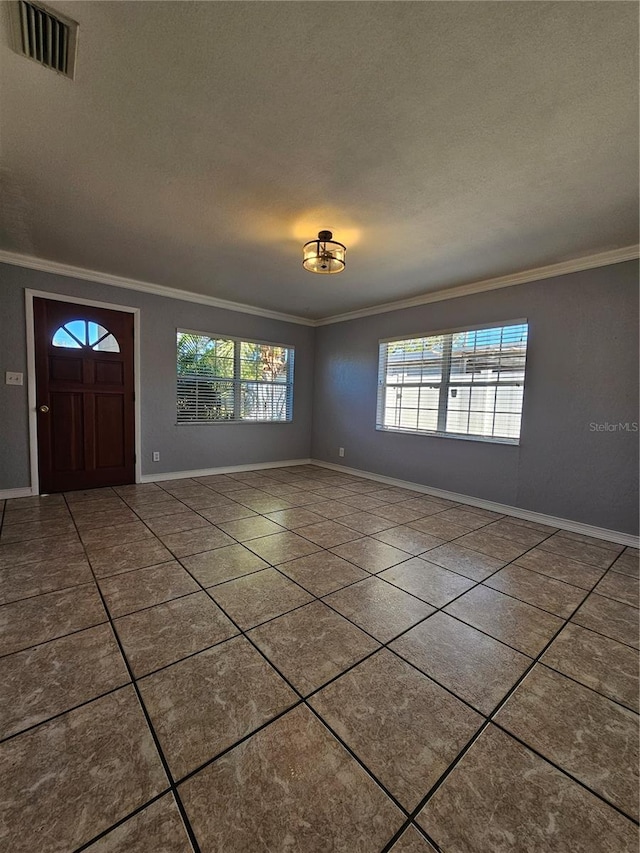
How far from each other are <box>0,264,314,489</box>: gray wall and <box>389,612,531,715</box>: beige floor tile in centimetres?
394

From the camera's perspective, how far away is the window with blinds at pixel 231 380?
4.81 m

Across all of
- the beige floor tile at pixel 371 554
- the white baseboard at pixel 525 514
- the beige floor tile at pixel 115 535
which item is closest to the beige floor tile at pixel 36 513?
the beige floor tile at pixel 115 535

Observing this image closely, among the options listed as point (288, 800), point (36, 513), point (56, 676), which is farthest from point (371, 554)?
point (36, 513)

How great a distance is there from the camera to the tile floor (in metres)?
0.97

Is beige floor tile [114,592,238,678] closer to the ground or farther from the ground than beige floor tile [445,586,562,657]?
farther from the ground

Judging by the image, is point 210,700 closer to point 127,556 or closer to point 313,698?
point 313,698

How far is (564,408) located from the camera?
332 cm

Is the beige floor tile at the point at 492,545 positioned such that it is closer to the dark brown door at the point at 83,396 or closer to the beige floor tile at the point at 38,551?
the beige floor tile at the point at 38,551

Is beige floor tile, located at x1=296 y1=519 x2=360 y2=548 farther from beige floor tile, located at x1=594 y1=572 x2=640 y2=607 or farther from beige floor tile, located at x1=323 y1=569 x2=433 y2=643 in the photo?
beige floor tile, located at x1=594 y1=572 x2=640 y2=607

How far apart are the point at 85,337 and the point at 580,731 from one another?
16.5 feet

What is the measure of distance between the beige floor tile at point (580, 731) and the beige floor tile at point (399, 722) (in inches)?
7.5

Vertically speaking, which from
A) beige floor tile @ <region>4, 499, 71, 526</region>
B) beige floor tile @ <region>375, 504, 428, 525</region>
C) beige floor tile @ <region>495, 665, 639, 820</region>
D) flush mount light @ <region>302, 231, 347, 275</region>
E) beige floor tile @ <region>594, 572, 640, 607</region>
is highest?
flush mount light @ <region>302, 231, 347, 275</region>

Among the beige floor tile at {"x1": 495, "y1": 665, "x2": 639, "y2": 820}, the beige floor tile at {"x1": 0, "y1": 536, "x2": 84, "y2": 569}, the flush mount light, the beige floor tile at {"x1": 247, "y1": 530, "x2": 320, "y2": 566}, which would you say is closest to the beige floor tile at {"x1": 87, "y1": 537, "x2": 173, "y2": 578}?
the beige floor tile at {"x1": 0, "y1": 536, "x2": 84, "y2": 569}

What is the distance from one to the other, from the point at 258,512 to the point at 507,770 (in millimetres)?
2725
